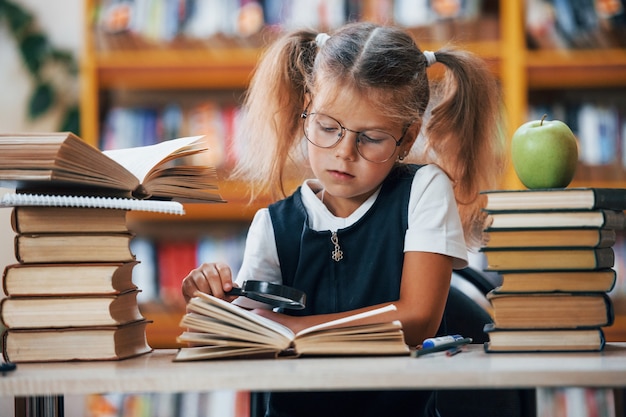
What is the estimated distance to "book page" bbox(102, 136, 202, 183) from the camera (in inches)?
48.9

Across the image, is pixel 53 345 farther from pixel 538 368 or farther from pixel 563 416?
pixel 563 416

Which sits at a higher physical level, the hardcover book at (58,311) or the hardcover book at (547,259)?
the hardcover book at (547,259)

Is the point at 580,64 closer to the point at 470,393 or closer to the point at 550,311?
the point at 470,393

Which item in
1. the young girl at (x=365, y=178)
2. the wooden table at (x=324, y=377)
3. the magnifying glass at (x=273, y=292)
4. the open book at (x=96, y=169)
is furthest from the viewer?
the young girl at (x=365, y=178)

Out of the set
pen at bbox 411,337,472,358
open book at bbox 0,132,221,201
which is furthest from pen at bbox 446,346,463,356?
open book at bbox 0,132,221,201

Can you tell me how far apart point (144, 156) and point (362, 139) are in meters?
0.37

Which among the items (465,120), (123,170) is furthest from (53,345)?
(465,120)

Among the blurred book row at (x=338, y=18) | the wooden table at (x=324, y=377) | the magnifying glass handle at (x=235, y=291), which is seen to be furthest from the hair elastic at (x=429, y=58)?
the blurred book row at (x=338, y=18)

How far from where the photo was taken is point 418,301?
4.39 ft

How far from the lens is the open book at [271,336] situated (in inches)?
43.1

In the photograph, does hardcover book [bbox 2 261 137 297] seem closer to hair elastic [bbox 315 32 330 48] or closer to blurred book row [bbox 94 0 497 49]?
hair elastic [bbox 315 32 330 48]

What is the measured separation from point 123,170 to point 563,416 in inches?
79.1

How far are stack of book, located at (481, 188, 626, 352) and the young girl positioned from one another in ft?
0.64

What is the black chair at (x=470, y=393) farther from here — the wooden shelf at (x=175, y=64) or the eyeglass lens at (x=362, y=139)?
the wooden shelf at (x=175, y=64)
